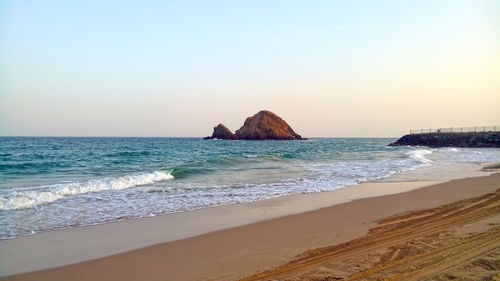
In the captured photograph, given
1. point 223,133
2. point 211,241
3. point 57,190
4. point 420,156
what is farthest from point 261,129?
point 211,241

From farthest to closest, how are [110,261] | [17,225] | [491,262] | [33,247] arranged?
[17,225], [33,247], [110,261], [491,262]

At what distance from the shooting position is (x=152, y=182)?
17.1 m

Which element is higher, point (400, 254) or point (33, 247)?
point (400, 254)

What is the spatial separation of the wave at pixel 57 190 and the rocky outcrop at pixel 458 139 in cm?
5311

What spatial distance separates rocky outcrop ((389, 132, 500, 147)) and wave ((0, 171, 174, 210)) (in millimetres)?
53114

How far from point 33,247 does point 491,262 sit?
7.69 m

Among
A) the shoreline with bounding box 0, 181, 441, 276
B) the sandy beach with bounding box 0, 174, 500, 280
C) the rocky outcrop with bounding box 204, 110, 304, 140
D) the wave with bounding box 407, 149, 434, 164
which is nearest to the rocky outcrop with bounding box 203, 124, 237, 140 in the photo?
the rocky outcrop with bounding box 204, 110, 304, 140

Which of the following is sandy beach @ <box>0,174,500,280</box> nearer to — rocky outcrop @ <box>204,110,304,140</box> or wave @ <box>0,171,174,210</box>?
wave @ <box>0,171,174,210</box>

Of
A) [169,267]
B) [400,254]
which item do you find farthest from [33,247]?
[400,254]

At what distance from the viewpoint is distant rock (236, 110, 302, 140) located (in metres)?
130

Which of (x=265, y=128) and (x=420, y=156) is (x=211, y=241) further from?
(x=265, y=128)

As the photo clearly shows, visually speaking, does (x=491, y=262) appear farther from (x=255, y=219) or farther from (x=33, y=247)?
(x=33, y=247)

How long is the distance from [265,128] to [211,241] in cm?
12393

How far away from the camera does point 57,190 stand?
13.1 meters
